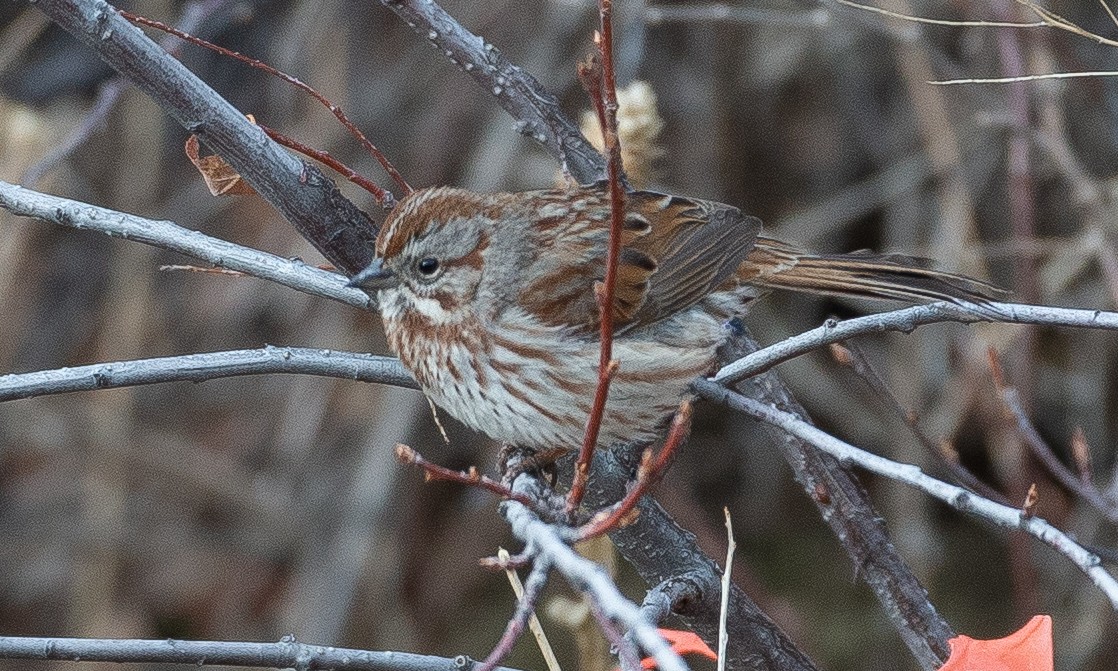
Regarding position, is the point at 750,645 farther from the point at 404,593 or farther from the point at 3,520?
the point at 3,520

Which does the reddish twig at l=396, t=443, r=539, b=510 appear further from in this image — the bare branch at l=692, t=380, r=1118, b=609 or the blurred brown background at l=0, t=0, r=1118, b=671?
the blurred brown background at l=0, t=0, r=1118, b=671

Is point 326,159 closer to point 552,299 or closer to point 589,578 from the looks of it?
point 552,299

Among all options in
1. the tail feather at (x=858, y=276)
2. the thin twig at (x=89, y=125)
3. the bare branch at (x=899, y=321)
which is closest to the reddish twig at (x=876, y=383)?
the tail feather at (x=858, y=276)

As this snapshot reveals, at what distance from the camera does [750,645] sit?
2309mm

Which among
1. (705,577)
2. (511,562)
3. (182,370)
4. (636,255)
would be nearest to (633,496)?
(511,562)

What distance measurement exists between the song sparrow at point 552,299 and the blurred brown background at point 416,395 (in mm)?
1565

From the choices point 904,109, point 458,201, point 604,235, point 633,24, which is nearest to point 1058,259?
point 904,109

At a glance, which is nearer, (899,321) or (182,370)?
(899,321)

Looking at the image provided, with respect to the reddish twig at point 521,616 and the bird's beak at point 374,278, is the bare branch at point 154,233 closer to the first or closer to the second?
A: the bird's beak at point 374,278

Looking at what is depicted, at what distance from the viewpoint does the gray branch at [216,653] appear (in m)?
1.83

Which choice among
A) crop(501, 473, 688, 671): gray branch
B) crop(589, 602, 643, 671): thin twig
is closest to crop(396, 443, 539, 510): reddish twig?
crop(501, 473, 688, 671): gray branch

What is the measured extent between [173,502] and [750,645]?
3834mm

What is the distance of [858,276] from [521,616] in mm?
1849

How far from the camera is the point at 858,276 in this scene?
3053 mm
